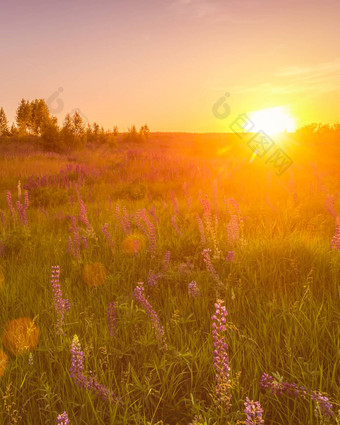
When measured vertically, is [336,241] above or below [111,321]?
above

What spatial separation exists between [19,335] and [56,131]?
3075cm

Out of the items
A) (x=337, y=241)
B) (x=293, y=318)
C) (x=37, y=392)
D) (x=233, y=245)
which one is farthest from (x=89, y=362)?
(x=337, y=241)

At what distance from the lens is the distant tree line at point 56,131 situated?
99.3ft

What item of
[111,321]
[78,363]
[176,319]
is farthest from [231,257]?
[78,363]

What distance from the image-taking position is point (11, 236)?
4.39 m

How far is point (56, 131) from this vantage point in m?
30.5

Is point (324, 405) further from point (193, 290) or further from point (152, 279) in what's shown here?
point (152, 279)

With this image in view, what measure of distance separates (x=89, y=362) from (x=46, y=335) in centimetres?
47

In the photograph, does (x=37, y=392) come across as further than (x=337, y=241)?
No

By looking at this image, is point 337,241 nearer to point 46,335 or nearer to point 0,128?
point 46,335

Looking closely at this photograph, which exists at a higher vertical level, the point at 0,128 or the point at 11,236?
the point at 0,128

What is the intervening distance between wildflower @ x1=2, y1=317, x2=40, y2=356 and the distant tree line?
1134 inches

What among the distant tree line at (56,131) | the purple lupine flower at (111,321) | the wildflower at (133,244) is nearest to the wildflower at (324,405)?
the purple lupine flower at (111,321)

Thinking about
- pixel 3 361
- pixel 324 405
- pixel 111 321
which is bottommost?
pixel 3 361
